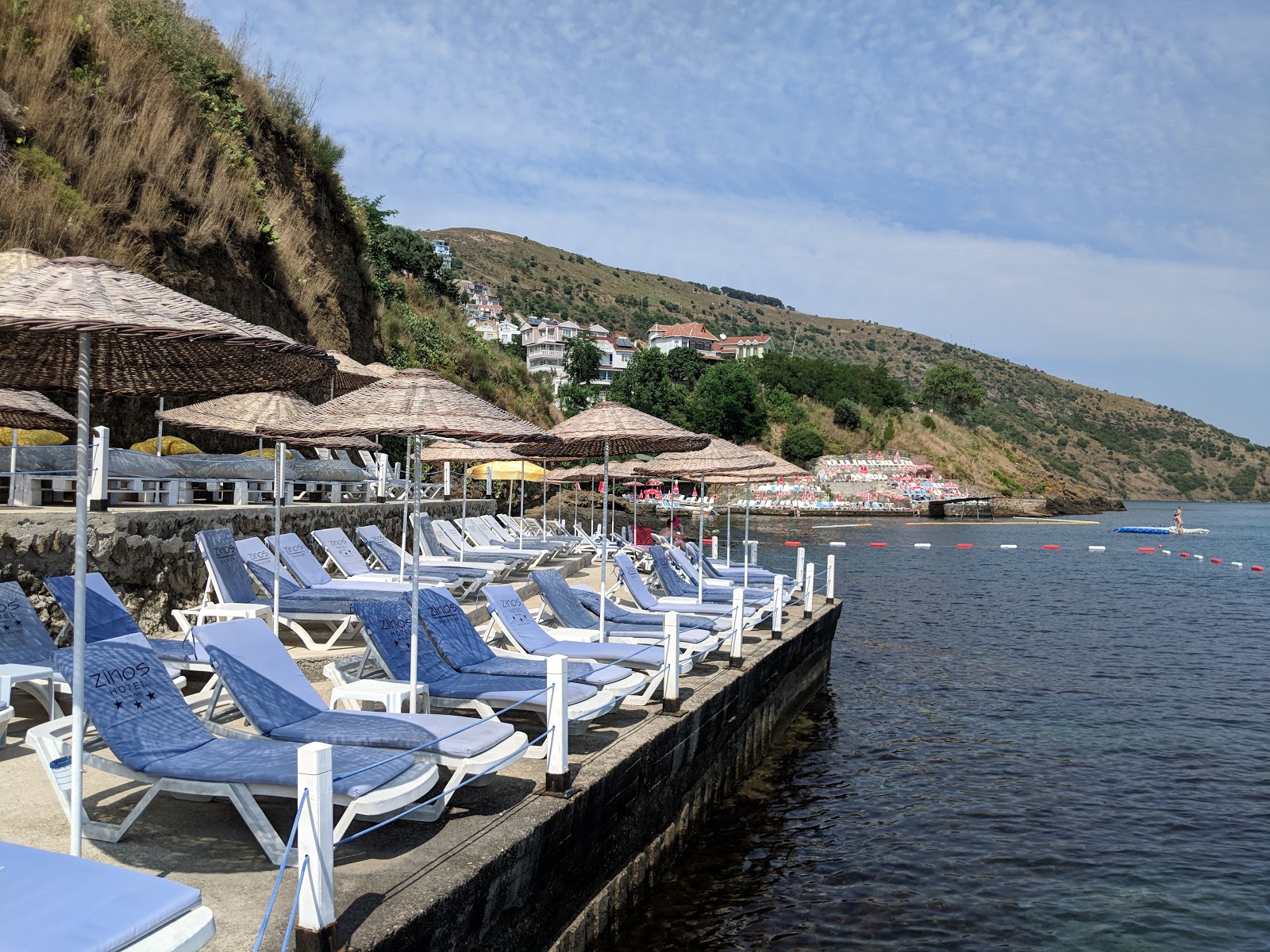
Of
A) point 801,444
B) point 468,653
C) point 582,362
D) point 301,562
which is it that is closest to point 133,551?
point 301,562

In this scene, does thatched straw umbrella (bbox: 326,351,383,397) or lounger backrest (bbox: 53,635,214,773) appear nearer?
lounger backrest (bbox: 53,635,214,773)

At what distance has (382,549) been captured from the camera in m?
12.7

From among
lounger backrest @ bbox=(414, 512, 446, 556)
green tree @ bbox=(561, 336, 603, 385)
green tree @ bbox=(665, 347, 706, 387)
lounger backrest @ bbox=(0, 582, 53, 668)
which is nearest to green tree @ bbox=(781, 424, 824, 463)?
green tree @ bbox=(665, 347, 706, 387)

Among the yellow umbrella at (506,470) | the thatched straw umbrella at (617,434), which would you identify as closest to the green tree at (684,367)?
the yellow umbrella at (506,470)

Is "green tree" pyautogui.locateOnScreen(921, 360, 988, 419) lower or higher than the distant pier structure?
higher

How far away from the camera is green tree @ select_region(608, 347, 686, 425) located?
2835 inches

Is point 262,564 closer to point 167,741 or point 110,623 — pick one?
point 110,623

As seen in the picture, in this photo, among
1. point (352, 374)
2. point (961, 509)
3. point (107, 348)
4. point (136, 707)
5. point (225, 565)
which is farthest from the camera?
point (961, 509)

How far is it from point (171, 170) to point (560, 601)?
40.7 ft

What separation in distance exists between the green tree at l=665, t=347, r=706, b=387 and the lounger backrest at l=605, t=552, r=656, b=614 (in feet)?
237

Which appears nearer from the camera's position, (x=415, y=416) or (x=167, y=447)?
(x=415, y=416)

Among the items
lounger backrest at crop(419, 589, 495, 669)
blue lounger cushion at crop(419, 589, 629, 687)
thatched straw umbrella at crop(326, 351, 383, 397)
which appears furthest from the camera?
thatched straw umbrella at crop(326, 351, 383, 397)

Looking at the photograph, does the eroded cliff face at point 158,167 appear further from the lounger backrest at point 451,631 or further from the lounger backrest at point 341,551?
the lounger backrest at point 451,631

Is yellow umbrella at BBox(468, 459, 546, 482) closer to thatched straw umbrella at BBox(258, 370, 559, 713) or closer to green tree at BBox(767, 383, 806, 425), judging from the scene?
thatched straw umbrella at BBox(258, 370, 559, 713)
